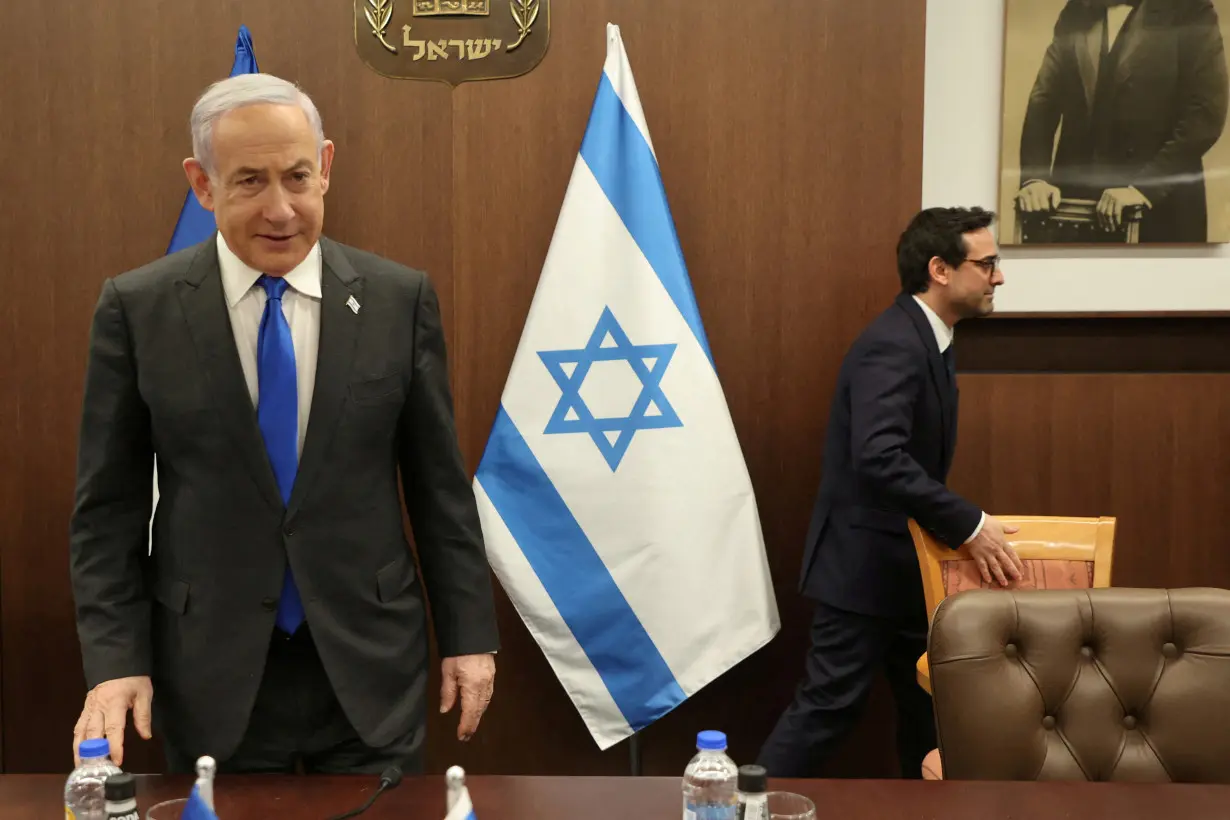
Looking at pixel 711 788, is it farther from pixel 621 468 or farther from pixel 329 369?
pixel 621 468

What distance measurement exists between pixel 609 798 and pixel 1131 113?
285cm

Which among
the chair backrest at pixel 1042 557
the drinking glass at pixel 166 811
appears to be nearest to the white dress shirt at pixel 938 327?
the chair backrest at pixel 1042 557

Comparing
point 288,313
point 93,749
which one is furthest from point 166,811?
point 288,313

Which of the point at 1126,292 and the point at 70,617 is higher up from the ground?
the point at 1126,292

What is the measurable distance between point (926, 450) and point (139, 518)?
6.66 feet

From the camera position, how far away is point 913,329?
9.78ft

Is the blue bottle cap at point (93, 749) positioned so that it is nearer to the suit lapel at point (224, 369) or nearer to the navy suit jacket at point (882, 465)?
the suit lapel at point (224, 369)

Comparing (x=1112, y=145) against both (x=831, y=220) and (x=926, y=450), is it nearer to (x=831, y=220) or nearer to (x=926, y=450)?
(x=831, y=220)

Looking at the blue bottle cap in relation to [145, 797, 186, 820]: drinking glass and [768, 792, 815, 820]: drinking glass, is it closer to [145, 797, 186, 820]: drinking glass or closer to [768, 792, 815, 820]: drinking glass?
[145, 797, 186, 820]: drinking glass

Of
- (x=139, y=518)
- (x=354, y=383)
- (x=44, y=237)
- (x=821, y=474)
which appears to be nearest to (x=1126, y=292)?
(x=821, y=474)

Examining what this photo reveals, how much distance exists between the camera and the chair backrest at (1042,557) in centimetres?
262

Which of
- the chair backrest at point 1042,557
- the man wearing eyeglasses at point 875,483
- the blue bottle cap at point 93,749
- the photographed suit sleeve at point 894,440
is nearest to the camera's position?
the blue bottle cap at point 93,749

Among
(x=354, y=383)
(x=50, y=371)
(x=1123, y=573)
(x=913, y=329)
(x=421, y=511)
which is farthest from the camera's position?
(x=1123, y=573)

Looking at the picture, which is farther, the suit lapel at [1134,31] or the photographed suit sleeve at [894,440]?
the suit lapel at [1134,31]
